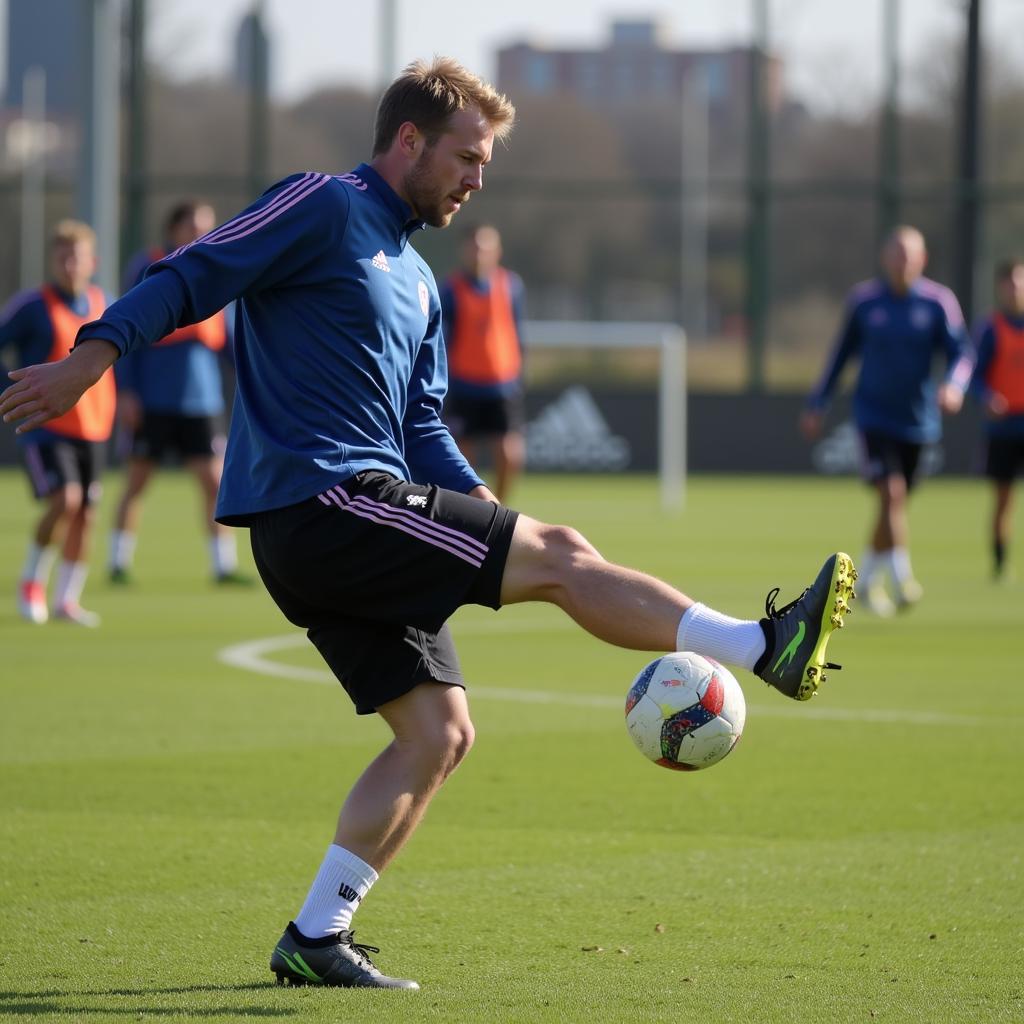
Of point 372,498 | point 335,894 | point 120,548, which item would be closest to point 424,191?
point 372,498

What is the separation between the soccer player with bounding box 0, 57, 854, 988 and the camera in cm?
423

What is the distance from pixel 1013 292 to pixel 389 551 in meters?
12.1

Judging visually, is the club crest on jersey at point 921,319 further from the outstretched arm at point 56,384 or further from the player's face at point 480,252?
the outstretched arm at point 56,384

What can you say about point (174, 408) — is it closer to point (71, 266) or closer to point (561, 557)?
point (71, 266)

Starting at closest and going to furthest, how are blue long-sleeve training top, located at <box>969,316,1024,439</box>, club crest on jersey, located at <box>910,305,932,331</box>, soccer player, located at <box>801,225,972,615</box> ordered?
1. soccer player, located at <box>801,225,972,615</box>
2. club crest on jersey, located at <box>910,305,932,331</box>
3. blue long-sleeve training top, located at <box>969,316,1024,439</box>

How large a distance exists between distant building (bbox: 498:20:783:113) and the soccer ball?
3214cm

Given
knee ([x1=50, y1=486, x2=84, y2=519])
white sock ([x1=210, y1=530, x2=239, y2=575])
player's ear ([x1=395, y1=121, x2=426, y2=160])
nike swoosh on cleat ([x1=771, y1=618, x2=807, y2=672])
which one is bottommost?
white sock ([x1=210, y1=530, x2=239, y2=575])

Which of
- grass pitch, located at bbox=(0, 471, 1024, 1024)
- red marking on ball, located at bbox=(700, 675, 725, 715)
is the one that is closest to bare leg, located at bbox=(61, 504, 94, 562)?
grass pitch, located at bbox=(0, 471, 1024, 1024)

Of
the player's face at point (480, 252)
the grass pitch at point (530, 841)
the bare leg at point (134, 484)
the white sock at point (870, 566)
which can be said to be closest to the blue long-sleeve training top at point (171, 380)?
the bare leg at point (134, 484)

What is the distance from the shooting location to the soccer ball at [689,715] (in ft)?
14.8

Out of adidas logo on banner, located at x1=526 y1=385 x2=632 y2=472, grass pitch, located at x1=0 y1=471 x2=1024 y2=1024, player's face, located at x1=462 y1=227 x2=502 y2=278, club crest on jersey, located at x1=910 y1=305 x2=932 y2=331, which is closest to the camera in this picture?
grass pitch, located at x1=0 y1=471 x2=1024 y2=1024

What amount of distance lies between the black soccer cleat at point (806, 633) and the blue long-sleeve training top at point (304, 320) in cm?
99

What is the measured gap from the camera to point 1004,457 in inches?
604

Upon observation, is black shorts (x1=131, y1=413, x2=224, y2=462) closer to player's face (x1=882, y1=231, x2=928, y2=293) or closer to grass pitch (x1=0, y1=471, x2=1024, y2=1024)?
grass pitch (x1=0, y1=471, x2=1024, y2=1024)
